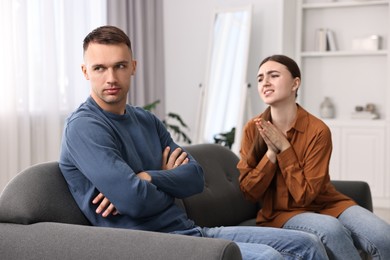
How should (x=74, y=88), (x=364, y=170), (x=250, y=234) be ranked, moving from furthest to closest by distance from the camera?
(x=364, y=170), (x=74, y=88), (x=250, y=234)

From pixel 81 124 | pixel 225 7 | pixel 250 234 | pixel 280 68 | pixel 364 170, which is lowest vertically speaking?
pixel 364 170

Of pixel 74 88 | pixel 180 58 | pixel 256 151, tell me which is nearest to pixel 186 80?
pixel 180 58

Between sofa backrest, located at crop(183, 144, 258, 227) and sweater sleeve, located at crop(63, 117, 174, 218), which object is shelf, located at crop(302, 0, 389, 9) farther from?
sweater sleeve, located at crop(63, 117, 174, 218)

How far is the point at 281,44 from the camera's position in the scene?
5879 millimetres

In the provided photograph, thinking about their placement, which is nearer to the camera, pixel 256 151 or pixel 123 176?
pixel 123 176

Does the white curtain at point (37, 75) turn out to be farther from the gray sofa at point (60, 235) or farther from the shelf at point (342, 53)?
the gray sofa at point (60, 235)

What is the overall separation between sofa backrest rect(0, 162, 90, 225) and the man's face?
0.28 meters

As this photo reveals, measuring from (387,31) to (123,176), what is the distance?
4.61 metres

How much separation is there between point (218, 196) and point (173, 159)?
613mm

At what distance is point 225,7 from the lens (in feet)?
21.0

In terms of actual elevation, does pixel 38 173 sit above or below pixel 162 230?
above

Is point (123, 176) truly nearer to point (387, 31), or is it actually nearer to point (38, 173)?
point (38, 173)

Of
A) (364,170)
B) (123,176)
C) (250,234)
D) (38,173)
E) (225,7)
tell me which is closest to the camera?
(123,176)

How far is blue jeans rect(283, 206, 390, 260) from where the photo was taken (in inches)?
95.6
